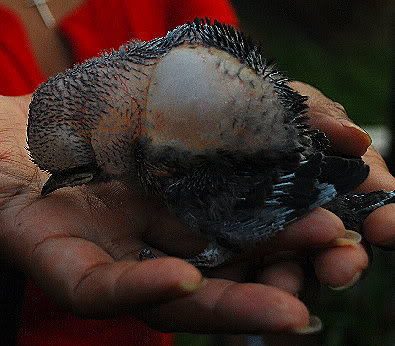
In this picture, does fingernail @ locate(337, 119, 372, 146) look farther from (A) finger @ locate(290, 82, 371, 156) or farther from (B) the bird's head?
(B) the bird's head

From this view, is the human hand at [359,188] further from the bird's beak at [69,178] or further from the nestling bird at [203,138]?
the bird's beak at [69,178]

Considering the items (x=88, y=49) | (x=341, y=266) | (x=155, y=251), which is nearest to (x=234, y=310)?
→ (x=341, y=266)

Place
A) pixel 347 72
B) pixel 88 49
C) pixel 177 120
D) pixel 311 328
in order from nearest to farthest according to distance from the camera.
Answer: pixel 311 328 < pixel 177 120 < pixel 88 49 < pixel 347 72

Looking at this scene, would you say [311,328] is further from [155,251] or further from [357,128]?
[357,128]

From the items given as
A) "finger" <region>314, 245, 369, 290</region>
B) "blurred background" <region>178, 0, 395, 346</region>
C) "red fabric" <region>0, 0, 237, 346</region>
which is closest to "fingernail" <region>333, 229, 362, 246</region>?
"finger" <region>314, 245, 369, 290</region>

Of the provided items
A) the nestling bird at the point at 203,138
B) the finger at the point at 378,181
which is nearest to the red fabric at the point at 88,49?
the nestling bird at the point at 203,138

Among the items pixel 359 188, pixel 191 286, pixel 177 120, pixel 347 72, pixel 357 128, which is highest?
pixel 177 120

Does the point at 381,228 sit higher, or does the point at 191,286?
the point at 191,286
